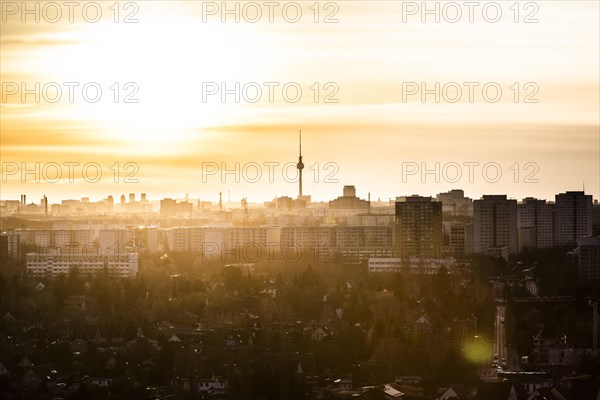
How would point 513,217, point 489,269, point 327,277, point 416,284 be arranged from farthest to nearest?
point 513,217, point 489,269, point 327,277, point 416,284

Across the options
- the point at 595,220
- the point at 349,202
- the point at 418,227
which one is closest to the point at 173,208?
the point at 349,202

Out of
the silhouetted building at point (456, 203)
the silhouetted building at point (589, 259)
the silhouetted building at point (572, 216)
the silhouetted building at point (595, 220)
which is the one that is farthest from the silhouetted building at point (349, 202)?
the silhouetted building at point (589, 259)

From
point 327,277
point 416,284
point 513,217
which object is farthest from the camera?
point 513,217

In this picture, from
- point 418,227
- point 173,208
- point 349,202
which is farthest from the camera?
point 173,208

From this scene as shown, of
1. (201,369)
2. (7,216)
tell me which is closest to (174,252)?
(7,216)

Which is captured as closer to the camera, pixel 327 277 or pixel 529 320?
pixel 529 320

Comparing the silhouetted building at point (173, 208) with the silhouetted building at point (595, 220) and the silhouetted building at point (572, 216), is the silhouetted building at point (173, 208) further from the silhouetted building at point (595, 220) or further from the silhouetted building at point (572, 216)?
the silhouetted building at point (572, 216)

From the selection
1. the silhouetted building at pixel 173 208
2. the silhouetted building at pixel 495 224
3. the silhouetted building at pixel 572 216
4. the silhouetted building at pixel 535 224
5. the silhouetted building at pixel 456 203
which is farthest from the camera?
the silhouetted building at pixel 173 208

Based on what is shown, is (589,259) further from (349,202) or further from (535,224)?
(349,202)

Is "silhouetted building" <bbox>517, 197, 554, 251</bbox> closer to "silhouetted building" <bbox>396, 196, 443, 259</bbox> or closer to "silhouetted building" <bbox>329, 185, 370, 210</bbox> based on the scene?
"silhouetted building" <bbox>396, 196, 443, 259</bbox>

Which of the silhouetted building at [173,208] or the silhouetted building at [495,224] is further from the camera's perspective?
the silhouetted building at [173,208]

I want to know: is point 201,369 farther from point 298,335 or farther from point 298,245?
point 298,245
